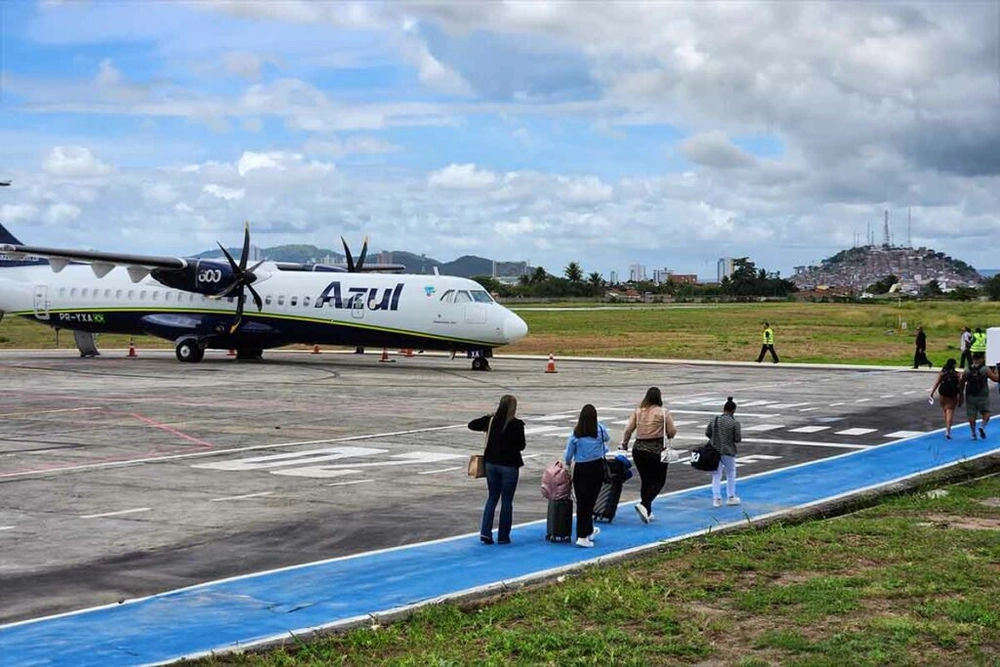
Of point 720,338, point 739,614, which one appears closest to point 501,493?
point 739,614

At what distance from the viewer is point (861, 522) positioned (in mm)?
13945

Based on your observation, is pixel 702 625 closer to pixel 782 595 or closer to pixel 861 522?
pixel 782 595

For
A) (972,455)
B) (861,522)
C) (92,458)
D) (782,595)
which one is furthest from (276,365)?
(782,595)

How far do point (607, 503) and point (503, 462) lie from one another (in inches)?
83.3

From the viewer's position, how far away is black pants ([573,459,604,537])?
12.8 meters

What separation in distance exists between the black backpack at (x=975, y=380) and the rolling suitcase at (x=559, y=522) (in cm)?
1324

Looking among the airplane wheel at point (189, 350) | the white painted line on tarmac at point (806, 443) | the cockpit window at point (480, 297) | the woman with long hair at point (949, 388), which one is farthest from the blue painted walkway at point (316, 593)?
the airplane wheel at point (189, 350)

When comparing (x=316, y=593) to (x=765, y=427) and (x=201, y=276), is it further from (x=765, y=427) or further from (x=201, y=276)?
(x=201, y=276)

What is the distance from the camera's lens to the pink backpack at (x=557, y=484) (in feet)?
42.8

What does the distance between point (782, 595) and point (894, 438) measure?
1436 cm

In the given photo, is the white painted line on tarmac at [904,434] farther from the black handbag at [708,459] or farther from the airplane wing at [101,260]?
the airplane wing at [101,260]

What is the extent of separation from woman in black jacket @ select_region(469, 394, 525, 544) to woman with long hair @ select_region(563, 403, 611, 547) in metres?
0.67

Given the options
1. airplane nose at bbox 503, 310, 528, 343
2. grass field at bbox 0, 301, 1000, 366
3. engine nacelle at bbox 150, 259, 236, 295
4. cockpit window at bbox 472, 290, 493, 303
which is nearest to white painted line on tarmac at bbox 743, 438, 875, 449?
airplane nose at bbox 503, 310, 528, 343

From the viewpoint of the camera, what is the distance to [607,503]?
47.1 ft
